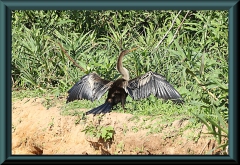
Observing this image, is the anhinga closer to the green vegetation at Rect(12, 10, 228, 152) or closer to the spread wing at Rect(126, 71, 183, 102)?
the spread wing at Rect(126, 71, 183, 102)

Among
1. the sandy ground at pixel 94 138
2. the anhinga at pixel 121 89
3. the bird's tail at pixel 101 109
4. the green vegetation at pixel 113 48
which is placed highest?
the green vegetation at pixel 113 48

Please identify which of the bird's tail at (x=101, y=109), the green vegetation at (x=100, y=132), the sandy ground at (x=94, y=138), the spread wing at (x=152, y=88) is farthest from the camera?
the bird's tail at (x=101, y=109)

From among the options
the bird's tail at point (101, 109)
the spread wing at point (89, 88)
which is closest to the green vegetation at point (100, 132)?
the bird's tail at point (101, 109)

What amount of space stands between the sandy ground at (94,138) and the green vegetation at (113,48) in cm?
21

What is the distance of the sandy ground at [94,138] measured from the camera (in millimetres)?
6891

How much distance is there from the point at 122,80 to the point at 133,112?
621mm

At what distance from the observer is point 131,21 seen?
10.3 metres

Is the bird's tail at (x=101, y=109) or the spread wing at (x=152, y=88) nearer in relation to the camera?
the spread wing at (x=152, y=88)

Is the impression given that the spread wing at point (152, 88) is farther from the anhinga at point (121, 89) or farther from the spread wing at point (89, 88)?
the spread wing at point (89, 88)

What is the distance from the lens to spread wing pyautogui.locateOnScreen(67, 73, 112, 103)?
25.9 ft

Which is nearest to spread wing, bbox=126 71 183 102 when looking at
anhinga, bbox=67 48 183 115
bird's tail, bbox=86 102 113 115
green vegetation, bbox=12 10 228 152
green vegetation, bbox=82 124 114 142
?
anhinga, bbox=67 48 183 115

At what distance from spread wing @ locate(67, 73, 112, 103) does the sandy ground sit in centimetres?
25

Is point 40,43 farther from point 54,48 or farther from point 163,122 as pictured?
point 163,122
